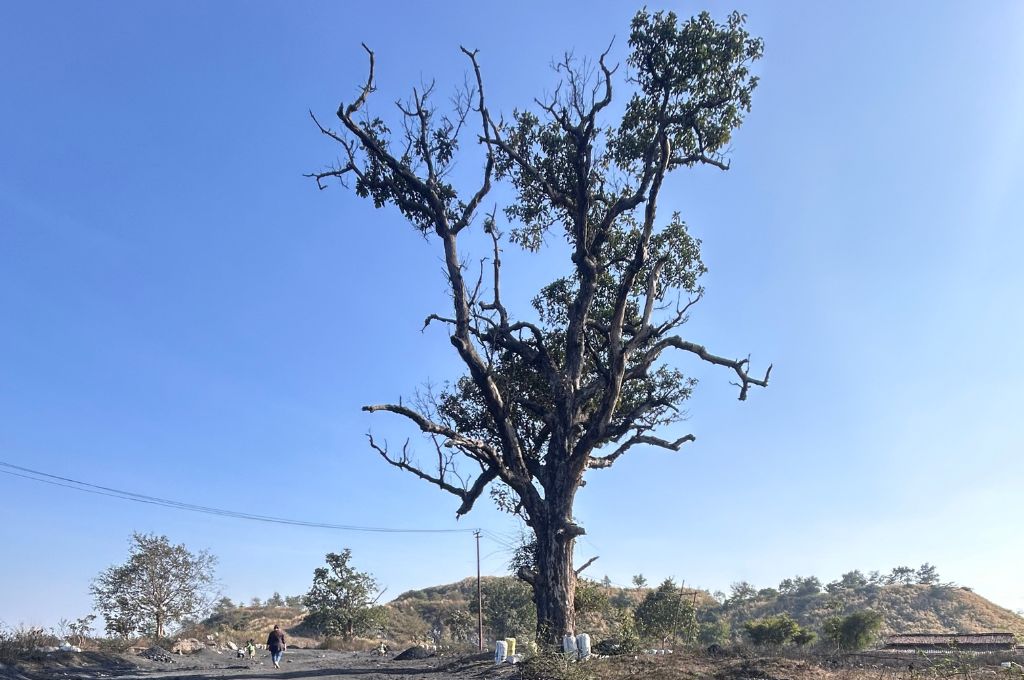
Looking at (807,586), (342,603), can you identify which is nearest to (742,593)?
(807,586)

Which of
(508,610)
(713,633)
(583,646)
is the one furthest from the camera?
(508,610)

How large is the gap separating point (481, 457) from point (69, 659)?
1250 centimetres

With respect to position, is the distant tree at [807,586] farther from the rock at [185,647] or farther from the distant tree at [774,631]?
the rock at [185,647]

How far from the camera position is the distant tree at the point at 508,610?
51.7 metres

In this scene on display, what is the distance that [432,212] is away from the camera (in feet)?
65.3

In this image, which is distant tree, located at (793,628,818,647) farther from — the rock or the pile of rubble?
the pile of rubble

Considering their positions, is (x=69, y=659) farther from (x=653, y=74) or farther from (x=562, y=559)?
(x=653, y=74)

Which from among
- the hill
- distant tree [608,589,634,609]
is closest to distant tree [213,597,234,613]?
the hill

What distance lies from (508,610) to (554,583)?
39454 millimetres

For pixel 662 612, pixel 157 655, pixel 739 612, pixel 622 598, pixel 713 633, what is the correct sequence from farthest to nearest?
pixel 622 598
pixel 739 612
pixel 713 633
pixel 662 612
pixel 157 655

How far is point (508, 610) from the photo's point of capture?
53.3 metres

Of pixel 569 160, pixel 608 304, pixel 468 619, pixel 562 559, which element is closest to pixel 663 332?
pixel 608 304

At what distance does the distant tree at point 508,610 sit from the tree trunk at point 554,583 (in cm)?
3660

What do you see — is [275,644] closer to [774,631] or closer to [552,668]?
[552,668]
